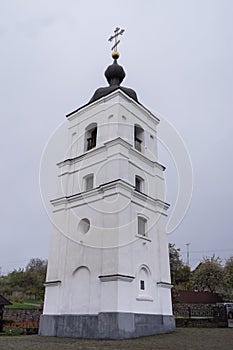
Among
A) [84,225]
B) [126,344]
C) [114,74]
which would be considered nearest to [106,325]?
[126,344]

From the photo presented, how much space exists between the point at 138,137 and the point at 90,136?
9.58ft

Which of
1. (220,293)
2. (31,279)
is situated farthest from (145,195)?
(31,279)

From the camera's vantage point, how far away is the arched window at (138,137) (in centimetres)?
1831

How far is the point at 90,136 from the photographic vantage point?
19.0 m

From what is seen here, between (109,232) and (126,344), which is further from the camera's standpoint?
(109,232)

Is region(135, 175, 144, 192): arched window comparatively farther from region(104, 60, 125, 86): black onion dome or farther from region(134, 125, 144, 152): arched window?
region(104, 60, 125, 86): black onion dome

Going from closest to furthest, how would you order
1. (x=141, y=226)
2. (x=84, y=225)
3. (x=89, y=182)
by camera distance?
(x=84, y=225) → (x=141, y=226) → (x=89, y=182)

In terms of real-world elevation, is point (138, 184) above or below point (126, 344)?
above

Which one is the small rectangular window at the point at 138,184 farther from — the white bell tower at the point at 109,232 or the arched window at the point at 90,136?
the arched window at the point at 90,136

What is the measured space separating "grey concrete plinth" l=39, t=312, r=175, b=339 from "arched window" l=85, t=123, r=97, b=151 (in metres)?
9.18

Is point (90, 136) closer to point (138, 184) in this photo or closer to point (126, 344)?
point (138, 184)

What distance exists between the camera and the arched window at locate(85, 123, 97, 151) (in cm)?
1836

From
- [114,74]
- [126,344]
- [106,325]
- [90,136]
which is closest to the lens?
[126,344]

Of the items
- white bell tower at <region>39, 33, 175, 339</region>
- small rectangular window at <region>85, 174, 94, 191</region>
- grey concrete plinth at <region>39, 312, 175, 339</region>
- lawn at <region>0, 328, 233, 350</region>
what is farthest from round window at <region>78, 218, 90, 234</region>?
lawn at <region>0, 328, 233, 350</region>
